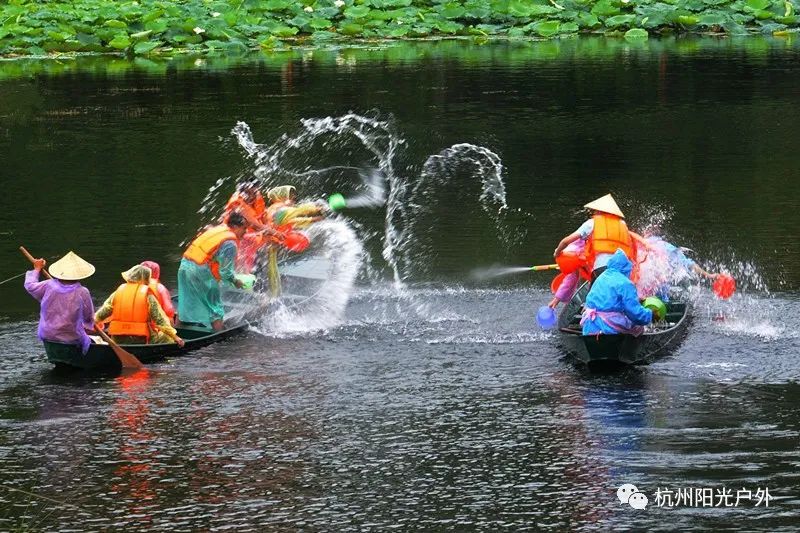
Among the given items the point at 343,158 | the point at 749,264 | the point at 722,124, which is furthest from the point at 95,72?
the point at 749,264

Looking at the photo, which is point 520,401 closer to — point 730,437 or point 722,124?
point 730,437

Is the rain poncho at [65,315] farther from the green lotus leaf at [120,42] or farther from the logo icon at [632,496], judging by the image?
the green lotus leaf at [120,42]

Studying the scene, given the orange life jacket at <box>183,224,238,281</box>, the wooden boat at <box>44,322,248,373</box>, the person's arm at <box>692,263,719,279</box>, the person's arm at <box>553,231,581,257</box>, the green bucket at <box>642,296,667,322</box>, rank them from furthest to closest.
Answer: the person's arm at <box>692,263,719,279</box> < the orange life jacket at <box>183,224,238,281</box> < the person's arm at <box>553,231,581,257</box> < the green bucket at <box>642,296,667,322</box> < the wooden boat at <box>44,322,248,373</box>

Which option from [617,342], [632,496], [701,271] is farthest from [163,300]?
[632,496]

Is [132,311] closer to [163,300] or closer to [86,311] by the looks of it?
[86,311]

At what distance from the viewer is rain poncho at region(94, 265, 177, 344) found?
16.9 metres

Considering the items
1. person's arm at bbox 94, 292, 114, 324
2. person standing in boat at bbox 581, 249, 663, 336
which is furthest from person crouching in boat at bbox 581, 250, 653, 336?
person's arm at bbox 94, 292, 114, 324

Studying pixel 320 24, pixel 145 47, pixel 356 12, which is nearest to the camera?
pixel 145 47

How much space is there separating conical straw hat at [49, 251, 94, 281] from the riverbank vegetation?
30696 mm

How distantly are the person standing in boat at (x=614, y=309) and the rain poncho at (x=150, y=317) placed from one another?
192 inches

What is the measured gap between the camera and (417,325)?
18.3 meters

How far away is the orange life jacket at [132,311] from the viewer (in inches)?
664

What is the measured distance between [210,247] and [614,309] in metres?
5.18

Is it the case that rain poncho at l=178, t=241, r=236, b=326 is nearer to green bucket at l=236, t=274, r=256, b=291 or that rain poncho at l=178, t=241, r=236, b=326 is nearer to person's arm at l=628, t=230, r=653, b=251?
green bucket at l=236, t=274, r=256, b=291
